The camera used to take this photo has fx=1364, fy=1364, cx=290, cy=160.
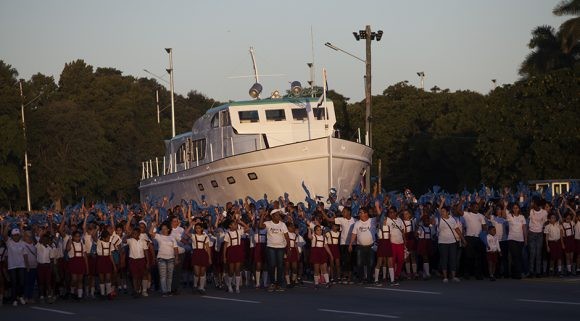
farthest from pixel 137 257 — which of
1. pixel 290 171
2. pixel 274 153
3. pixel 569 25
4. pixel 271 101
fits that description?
pixel 569 25

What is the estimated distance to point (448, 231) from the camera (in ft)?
91.1

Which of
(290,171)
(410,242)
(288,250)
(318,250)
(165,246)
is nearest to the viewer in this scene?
(165,246)

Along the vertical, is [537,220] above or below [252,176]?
below

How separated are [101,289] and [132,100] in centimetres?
7668

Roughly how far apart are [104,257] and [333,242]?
4.75m

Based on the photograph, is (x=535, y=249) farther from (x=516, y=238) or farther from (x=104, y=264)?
(x=104, y=264)

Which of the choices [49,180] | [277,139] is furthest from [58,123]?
[277,139]

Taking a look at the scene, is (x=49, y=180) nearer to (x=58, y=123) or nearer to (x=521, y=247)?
(x=58, y=123)

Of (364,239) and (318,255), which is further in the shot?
(364,239)

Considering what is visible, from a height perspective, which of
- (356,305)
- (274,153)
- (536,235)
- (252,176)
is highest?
(274,153)

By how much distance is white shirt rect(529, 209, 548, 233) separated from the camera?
28391 millimetres

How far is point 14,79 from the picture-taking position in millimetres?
89938

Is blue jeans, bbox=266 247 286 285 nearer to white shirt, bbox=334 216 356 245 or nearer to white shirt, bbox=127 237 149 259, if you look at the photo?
white shirt, bbox=334 216 356 245

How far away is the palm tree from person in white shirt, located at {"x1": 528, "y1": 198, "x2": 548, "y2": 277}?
1507 inches
